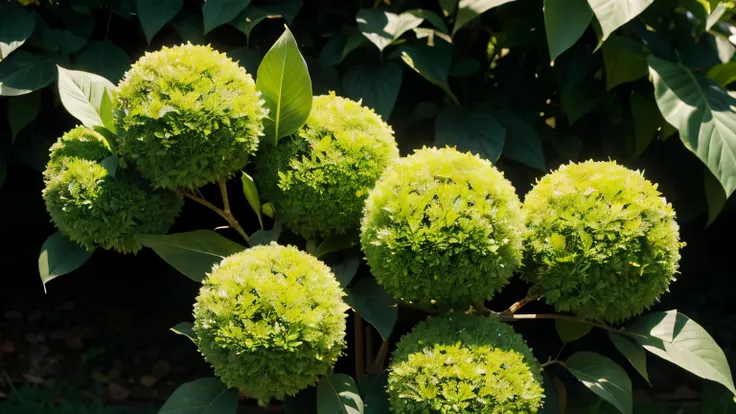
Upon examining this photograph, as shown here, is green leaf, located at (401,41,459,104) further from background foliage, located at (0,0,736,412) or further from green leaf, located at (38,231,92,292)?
green leaf, located at (38,231,92,292)

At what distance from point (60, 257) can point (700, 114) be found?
6.46 feet

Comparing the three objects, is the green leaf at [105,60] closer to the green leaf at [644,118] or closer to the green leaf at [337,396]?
the green leaf at [337,396]

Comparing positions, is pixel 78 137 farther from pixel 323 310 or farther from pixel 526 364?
pixel 526 364

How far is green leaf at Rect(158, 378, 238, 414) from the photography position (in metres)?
1.78

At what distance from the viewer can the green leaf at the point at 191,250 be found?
197 cm

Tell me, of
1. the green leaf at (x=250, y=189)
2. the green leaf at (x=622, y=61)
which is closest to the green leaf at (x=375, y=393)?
the green leaf at (x=250, y=189)

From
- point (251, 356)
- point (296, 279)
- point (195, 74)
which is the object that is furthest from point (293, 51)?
point (251, 356)

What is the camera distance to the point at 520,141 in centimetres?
248

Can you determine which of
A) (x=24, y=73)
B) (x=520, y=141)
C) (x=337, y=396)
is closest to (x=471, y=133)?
(x=520, y=141)

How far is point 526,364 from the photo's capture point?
175 cm

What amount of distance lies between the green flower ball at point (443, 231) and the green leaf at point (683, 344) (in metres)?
0.44

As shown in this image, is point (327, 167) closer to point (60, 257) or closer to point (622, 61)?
point (60, 257)

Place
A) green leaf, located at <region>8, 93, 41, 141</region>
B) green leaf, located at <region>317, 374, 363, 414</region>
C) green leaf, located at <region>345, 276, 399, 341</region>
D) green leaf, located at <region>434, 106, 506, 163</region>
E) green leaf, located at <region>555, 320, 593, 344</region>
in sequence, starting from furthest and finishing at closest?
1. green leaf, located at <region>8, 93, 41, 141</region>
2. green leaf, located at <region>434, 106, 506, 163</region>
3. green leaf, located at <region>555, 320, 593, 344</region>
4. green leaf, located at <region>345, 276, 399, 341</region>
5. green leaf, located at <region>317, 374, 363, 414</region>

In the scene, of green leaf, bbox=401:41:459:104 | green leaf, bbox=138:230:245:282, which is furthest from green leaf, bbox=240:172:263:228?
green leaf, bbox=401:41:459:104
